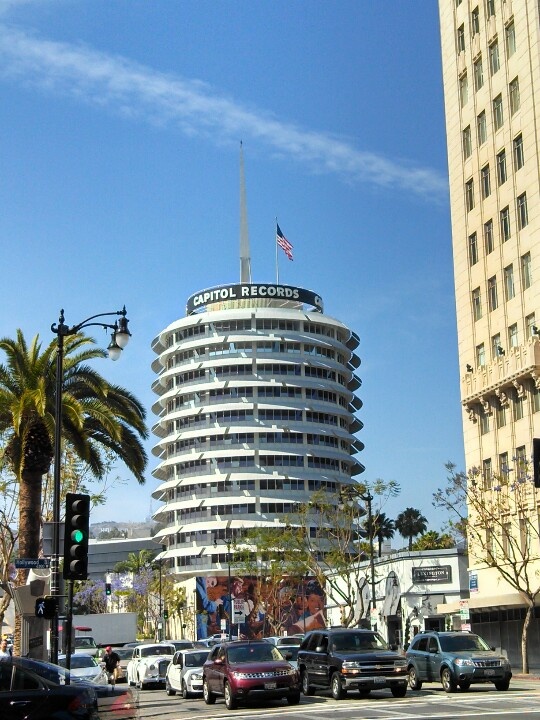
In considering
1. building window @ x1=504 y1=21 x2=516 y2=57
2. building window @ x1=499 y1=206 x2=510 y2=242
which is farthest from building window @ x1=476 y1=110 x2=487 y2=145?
building window @ x1=499 y1=206 x2=510 y2=242

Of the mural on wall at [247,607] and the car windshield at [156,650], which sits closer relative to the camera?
the car windshield at [156,650]

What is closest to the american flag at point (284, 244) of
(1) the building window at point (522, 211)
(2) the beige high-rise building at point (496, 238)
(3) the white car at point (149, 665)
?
(2) the beige high-rise building at point (496, 238)

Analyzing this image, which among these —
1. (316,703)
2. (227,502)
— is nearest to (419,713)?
(316,703)

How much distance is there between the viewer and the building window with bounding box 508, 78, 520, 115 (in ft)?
174

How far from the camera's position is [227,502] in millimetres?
120875

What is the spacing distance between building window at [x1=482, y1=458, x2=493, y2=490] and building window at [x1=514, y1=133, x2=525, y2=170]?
49.6 ft

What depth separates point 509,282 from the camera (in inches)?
2104

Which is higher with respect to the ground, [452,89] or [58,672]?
[452,89]

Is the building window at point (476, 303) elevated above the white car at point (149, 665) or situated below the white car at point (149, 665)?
above

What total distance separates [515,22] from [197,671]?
3640 centimetres

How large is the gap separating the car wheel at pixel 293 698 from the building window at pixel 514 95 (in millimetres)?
35707

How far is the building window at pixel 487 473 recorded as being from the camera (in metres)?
52.1

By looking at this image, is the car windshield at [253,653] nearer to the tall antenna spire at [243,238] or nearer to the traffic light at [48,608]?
the traffic light at [48,608]

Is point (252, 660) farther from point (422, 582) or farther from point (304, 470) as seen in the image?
point (304, 470)
